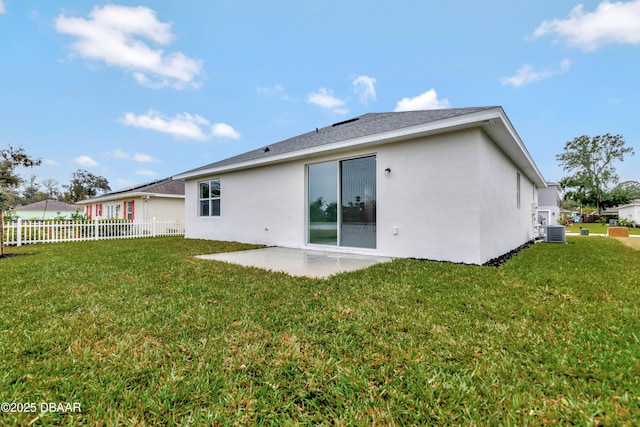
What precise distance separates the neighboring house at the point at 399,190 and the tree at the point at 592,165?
3757 cm

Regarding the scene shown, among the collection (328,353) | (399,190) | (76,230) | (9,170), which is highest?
(9,170)

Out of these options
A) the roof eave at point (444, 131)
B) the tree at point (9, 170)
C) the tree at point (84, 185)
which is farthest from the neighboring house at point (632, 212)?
the tree at point (84, 185)

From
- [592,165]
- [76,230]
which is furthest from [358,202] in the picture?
[592,165]

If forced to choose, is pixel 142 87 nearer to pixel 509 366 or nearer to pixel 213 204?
pixel 213 204

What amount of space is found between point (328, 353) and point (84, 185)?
60252mm

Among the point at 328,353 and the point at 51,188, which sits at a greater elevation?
the point at 51,188

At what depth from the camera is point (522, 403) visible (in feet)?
5.05

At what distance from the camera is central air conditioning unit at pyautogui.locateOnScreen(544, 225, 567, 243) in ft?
33.7

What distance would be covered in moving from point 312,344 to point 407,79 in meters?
14.2

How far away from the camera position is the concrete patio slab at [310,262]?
16.4 ft

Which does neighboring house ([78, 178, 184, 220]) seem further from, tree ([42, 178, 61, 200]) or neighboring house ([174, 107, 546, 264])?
tree ([42, 178, 61, 200])

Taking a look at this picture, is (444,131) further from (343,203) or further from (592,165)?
(592,165)

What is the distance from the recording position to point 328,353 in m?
2.12

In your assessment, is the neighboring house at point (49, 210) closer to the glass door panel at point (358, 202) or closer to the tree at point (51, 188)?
the tree at point (51, 188)
